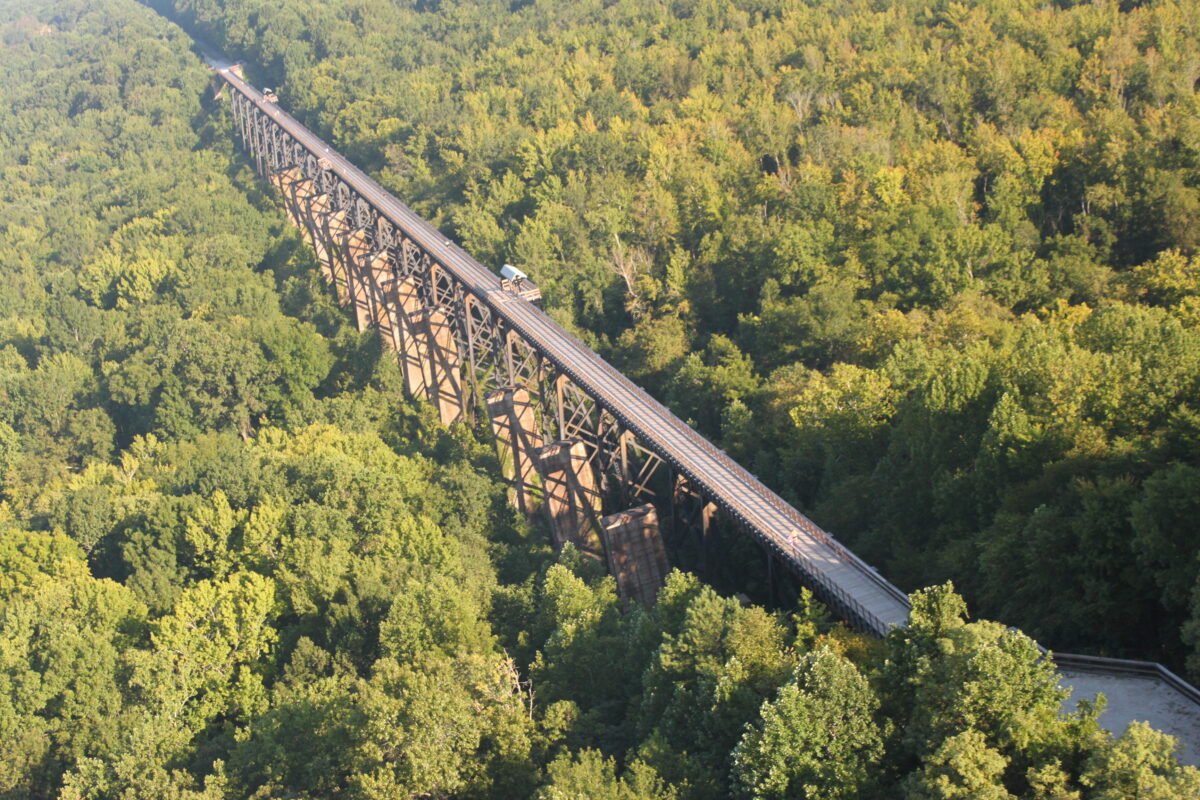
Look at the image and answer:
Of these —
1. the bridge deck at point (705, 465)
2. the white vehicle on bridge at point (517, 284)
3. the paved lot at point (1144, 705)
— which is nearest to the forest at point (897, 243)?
the paved lot at point (1144, 705)

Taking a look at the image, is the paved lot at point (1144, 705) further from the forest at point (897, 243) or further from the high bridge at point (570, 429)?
the forest at point (897, 243)

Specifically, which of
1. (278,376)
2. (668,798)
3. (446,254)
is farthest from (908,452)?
(278,376)

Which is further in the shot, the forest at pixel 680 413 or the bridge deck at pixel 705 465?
the bridge deck at pixel 705 465

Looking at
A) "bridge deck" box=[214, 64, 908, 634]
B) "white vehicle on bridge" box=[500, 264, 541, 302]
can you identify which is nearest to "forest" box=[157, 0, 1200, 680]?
"bridge deck" box=[214, 64, 908, 634]

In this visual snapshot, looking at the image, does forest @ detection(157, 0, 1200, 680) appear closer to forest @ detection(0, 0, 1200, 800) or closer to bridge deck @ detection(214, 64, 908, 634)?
forest @ detection(0, 0, 1200, 800)

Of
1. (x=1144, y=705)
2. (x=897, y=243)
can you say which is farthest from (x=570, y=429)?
(x=1144, y=705)

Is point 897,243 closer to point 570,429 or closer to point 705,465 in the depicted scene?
point 570,429
